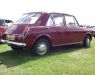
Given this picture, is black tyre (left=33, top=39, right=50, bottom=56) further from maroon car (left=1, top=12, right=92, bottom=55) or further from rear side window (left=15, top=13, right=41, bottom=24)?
rear side window (left=15, top=13, right=41, bottom=24)

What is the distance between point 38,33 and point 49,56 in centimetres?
103

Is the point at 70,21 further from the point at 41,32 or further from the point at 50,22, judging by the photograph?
the point at 41,32

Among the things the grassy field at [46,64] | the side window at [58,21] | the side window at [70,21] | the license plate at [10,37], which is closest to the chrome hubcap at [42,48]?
the grassy field at [46,64]

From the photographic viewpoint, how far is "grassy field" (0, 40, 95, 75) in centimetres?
675

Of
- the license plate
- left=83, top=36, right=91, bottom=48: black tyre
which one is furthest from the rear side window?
left=83, top=36, right=91, bottom=48: black tyre

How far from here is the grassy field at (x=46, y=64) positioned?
675 cm

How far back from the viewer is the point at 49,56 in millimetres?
8938

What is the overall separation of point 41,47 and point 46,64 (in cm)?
139

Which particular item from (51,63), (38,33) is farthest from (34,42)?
(51,63)

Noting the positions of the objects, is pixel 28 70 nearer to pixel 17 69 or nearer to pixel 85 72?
pixel 17 69

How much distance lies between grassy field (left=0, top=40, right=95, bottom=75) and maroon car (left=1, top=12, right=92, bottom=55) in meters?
0.45

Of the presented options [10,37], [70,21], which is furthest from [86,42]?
[10,37]

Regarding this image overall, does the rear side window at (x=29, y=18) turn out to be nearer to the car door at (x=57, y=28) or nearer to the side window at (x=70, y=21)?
the car door at (x=57, y=28)

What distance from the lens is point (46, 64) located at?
7586 millimetres
